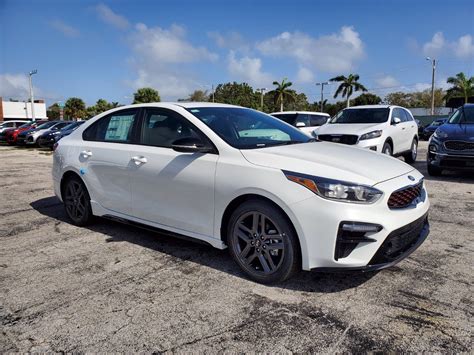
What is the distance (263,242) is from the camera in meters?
3.34

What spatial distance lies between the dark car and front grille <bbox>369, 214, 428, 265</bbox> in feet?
17.9

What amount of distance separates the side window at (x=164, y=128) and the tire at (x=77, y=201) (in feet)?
4.26

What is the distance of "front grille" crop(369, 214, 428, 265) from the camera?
304 centimetres

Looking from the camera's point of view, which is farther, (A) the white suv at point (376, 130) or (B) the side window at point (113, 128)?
(A) the white suv at point (376, 130)

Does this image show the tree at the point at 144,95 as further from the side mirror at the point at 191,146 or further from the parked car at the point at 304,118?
the side mirror at the point at 191,146

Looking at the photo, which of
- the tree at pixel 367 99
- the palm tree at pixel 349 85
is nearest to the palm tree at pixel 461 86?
the palm tree at pixel 349 85

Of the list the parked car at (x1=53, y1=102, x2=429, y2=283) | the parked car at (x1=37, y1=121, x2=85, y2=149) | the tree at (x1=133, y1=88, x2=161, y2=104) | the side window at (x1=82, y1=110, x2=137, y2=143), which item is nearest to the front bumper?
the parked car at (x1=53, y1=102, x2=429, y2=283)

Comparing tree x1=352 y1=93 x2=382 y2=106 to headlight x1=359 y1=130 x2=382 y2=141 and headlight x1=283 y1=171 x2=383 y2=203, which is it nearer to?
headlight x1=359 y1=130 x2=382 y2=141

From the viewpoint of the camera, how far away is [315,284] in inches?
135

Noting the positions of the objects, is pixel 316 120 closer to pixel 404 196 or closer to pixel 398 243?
pixel 404 196

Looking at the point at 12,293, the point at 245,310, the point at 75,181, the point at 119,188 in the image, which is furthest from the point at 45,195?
the point at 245,310

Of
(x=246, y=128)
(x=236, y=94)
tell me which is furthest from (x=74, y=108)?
(x=246, y=128)

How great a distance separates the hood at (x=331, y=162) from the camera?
3141 mm

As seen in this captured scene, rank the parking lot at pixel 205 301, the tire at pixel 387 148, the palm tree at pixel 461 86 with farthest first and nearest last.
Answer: the palm tree at pixel 461 86 < the tire at pixel 387 148 < the parking lot at pixel 205 301
